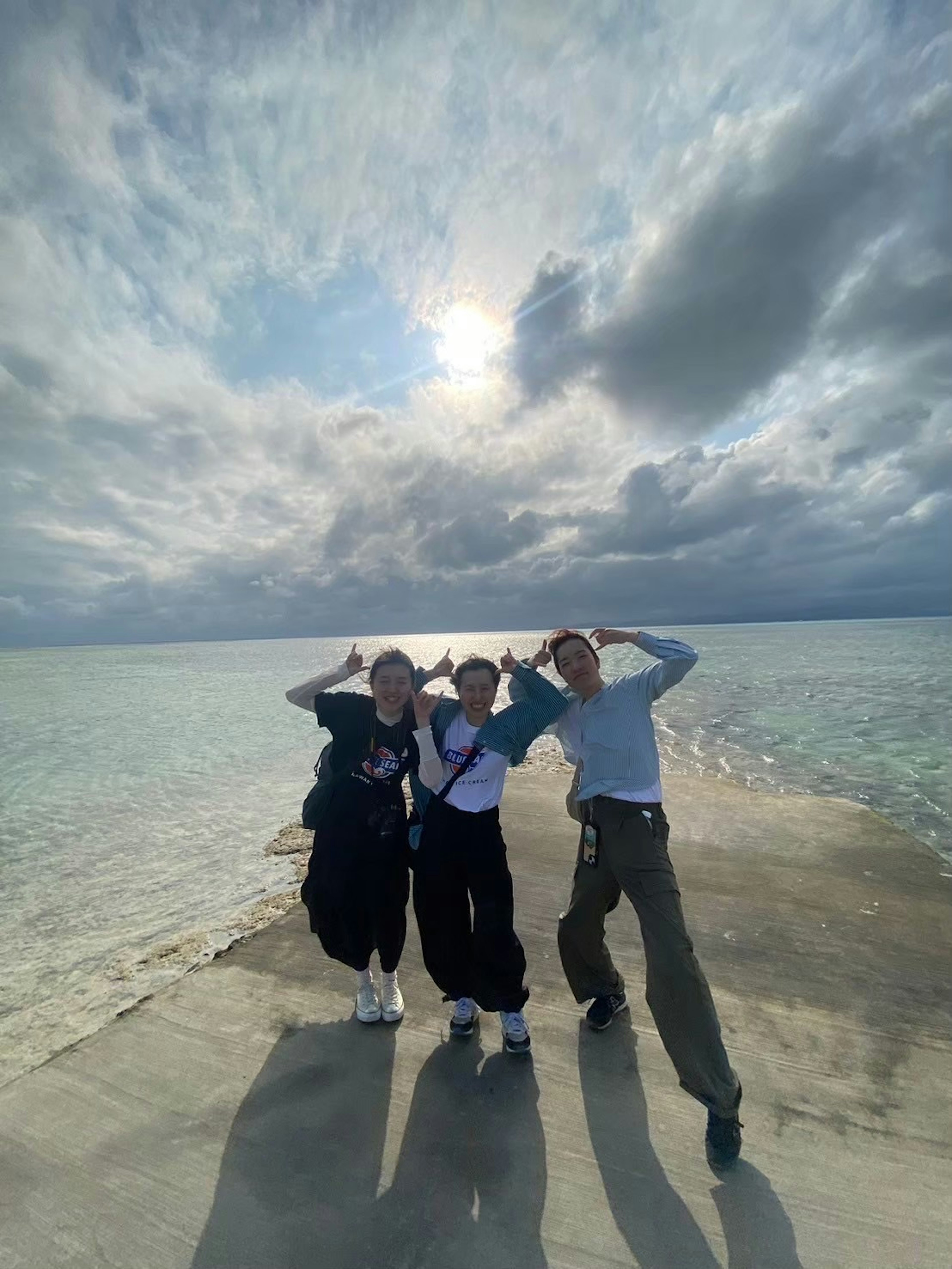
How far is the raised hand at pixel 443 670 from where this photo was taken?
4.02 m

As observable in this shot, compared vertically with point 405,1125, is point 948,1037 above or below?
below

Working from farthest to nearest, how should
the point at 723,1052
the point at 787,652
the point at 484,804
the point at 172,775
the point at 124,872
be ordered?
the point at 787,652 → the point at 172,775 → the point at 124,872 → the point at 484,804 → the point at 723,1052

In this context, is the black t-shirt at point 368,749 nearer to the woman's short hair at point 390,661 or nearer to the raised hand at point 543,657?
the woman's short hair at point 390,661

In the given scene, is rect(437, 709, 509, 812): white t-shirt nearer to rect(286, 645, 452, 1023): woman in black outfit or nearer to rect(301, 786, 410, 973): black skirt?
rect(286, 645, 452, 1023): woman in black outfit

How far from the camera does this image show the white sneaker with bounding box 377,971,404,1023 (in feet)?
12.4

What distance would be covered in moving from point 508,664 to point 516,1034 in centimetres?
228

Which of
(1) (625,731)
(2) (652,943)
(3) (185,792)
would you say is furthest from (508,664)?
(3) (185,792)

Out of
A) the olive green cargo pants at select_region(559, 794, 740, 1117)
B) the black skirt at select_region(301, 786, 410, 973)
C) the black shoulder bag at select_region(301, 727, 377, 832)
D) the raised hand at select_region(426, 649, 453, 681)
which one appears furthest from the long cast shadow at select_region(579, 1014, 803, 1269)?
the raised hand at select_region(426, 649, 453, 681)

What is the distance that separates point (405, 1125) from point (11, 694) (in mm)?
49692

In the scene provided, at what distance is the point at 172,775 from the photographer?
49.1 ft

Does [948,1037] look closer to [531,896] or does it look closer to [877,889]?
[877,889]

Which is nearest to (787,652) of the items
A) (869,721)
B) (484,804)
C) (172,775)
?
(869,721)

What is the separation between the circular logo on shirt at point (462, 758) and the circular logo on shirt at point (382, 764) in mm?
342

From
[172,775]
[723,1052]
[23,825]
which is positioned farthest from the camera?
[172,775]
